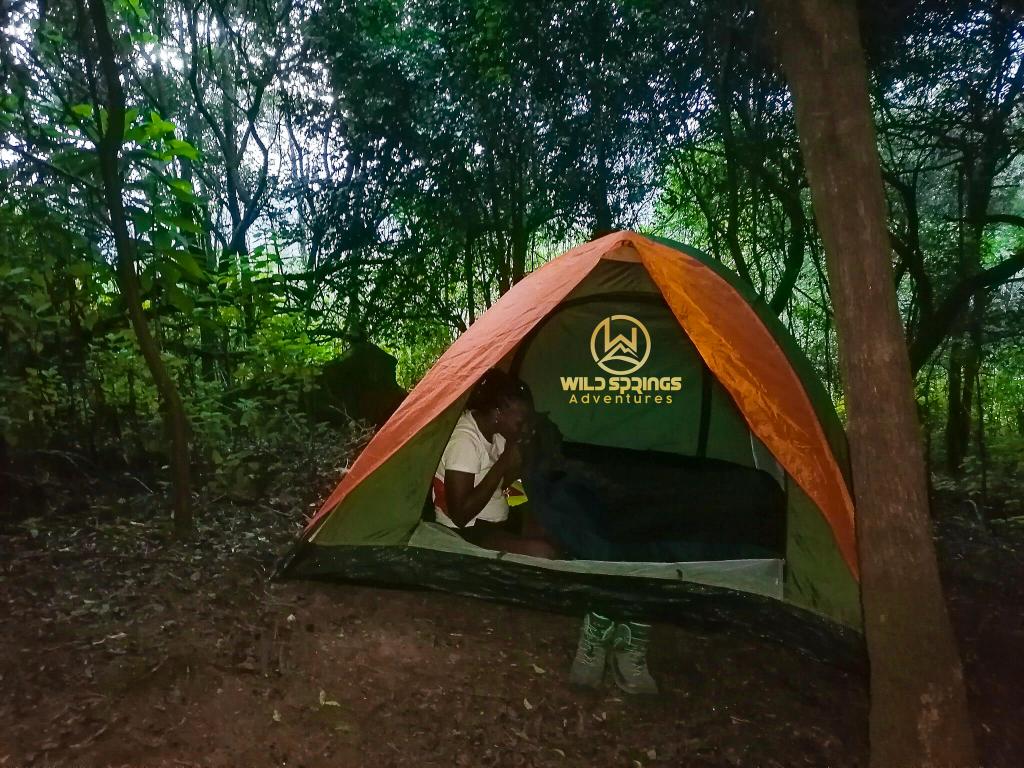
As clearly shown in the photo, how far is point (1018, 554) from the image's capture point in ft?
12.7

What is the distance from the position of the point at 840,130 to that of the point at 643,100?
518 cm

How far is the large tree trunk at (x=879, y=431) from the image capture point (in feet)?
5.69

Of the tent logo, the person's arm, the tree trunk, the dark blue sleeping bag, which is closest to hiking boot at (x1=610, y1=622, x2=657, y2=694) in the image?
the dark blue sleeping bag

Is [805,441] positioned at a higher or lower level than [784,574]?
higher

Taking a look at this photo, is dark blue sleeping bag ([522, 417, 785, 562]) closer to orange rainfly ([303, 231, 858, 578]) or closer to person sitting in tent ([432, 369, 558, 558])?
person sitting in tent ([432, 369, 558, 558])

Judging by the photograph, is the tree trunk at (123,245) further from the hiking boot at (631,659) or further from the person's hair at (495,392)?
the hiking boot at (631,659)

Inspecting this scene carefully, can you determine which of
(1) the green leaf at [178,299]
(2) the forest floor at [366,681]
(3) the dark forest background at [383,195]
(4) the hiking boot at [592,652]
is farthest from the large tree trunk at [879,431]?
(1) the green leaf at [178,299]

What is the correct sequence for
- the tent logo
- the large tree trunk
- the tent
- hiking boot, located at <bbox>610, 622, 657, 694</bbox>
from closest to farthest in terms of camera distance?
the large tree trunk
hiking boot, located at <bbox>610, 622, 657, 694</bbox>
the tent
the tent logo

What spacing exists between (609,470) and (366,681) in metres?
1.86

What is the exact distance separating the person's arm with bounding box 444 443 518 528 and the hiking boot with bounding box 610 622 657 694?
75 cm

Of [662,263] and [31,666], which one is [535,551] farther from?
[31,666]

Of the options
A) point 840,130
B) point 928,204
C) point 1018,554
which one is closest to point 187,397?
point 840,130

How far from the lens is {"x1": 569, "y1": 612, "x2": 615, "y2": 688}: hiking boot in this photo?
255cm

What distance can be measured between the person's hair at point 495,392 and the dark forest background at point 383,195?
4.96 feet
